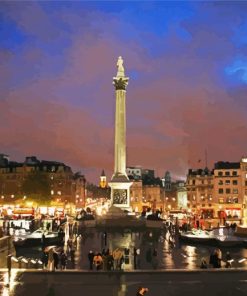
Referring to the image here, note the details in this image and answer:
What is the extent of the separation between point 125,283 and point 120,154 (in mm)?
63324

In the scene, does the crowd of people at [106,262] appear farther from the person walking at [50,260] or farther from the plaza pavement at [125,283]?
the person walking at [50,260]

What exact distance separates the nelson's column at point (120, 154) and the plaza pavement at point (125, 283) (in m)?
55.6

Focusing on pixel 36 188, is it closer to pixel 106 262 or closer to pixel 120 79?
pixel 120 79

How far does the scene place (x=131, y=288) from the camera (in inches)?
892

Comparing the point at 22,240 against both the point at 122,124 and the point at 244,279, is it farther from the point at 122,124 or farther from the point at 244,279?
the point at 122,124

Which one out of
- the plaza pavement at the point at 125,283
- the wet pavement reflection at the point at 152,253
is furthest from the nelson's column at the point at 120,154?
the plaza pavement at the point at 125,283

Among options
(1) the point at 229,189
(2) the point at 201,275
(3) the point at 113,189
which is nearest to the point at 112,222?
(3) the point at 113,189

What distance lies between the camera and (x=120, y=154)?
285 feet

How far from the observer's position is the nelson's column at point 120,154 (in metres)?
82.5

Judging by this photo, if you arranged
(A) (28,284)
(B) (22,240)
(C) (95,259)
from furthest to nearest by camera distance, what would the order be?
(B) (22,240)
(C) (95,259)
(A) (28,284)

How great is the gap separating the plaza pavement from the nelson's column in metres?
55.6

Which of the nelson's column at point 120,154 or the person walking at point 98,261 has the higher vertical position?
the nelson's column at point 120,154

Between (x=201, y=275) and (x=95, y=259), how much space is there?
735 cm

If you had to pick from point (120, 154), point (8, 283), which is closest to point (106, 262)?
point (8, 283)
